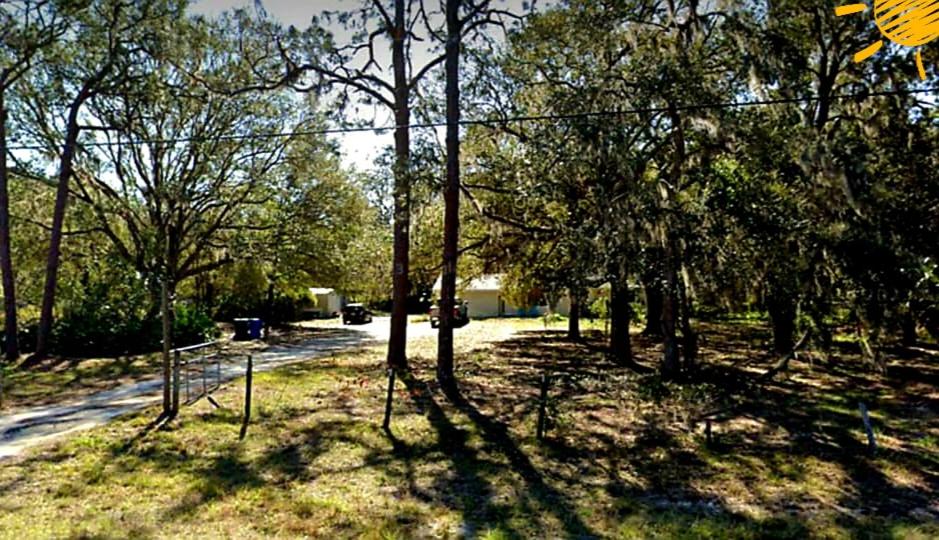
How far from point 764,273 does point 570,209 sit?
353 cm

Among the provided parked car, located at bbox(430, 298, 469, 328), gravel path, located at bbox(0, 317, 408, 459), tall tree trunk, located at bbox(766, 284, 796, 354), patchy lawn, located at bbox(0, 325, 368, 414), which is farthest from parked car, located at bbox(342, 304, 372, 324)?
tall tree trunk, located at bbox(766, 284, 796, 354)

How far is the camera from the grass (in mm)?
4918

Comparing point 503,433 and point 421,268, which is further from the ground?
point 421,268

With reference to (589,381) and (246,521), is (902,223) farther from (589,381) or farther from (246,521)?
(246,521)

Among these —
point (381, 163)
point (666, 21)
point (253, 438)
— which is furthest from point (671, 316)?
point (253, 438)

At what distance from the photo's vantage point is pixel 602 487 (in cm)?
589

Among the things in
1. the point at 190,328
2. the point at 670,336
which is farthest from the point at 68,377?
the point at 670,336

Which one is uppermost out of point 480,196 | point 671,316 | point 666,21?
point 666,21

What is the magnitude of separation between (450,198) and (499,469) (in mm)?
5751

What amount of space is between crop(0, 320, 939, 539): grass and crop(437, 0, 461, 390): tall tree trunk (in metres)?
0.90

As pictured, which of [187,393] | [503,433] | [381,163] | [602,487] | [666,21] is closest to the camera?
[602,487]

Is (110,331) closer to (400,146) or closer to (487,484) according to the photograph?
(400,146)

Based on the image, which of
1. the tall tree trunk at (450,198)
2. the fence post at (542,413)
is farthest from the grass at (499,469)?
the tall tree trunk at (450,198)

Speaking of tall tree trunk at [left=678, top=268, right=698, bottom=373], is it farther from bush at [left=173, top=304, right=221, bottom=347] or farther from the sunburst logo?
bush at [left=173, top=304, right=221, bottom=347]
